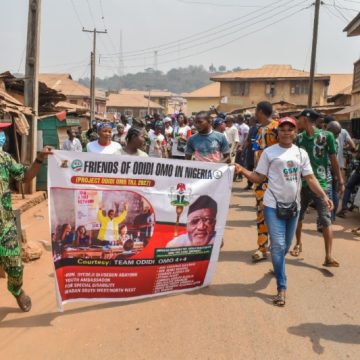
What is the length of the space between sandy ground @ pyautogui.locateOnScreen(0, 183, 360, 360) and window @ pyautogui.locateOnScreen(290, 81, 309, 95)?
43.9 metres

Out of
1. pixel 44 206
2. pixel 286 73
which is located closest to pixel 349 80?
pixel 286 73

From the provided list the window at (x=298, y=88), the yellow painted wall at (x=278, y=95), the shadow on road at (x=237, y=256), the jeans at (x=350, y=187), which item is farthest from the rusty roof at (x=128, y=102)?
the shadow on road at (x=237, y=256)

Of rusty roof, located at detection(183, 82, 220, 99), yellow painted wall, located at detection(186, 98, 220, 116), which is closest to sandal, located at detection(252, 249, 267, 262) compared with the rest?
rusty roof, located at detection(183, 82, 220, 99)

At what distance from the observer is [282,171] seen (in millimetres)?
4516

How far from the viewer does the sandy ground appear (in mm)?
3613

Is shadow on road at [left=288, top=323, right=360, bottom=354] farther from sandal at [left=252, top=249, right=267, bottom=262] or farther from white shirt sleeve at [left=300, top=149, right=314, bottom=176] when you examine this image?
sandal at [left=252, top=249, right=267, bottom=262]

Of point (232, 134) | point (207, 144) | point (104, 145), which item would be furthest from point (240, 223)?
point (232, 134)

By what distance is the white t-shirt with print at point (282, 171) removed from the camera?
178 inches

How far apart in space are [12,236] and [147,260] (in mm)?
1203

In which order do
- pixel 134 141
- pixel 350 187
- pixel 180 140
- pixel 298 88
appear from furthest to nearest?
1. pixel 298 88
2. pixel 180 140
3. pixel 350 187
4. pixel 134 141

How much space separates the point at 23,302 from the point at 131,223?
126 cm

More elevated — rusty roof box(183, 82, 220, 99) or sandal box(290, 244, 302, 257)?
rusty roof box(183, 82, 220, 99)

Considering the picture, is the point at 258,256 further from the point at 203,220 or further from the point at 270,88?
the point at 270,88

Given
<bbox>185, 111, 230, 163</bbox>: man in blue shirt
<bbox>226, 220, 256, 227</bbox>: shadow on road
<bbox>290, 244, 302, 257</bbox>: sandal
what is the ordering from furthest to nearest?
<bbox>226, 220, 256, 227</bbox>: shadow on road, <bbox>290, 244, 302, 257</bbox>: sandal, <bbox>185, 111, 230, 163</bbox>: man in blue shirt
